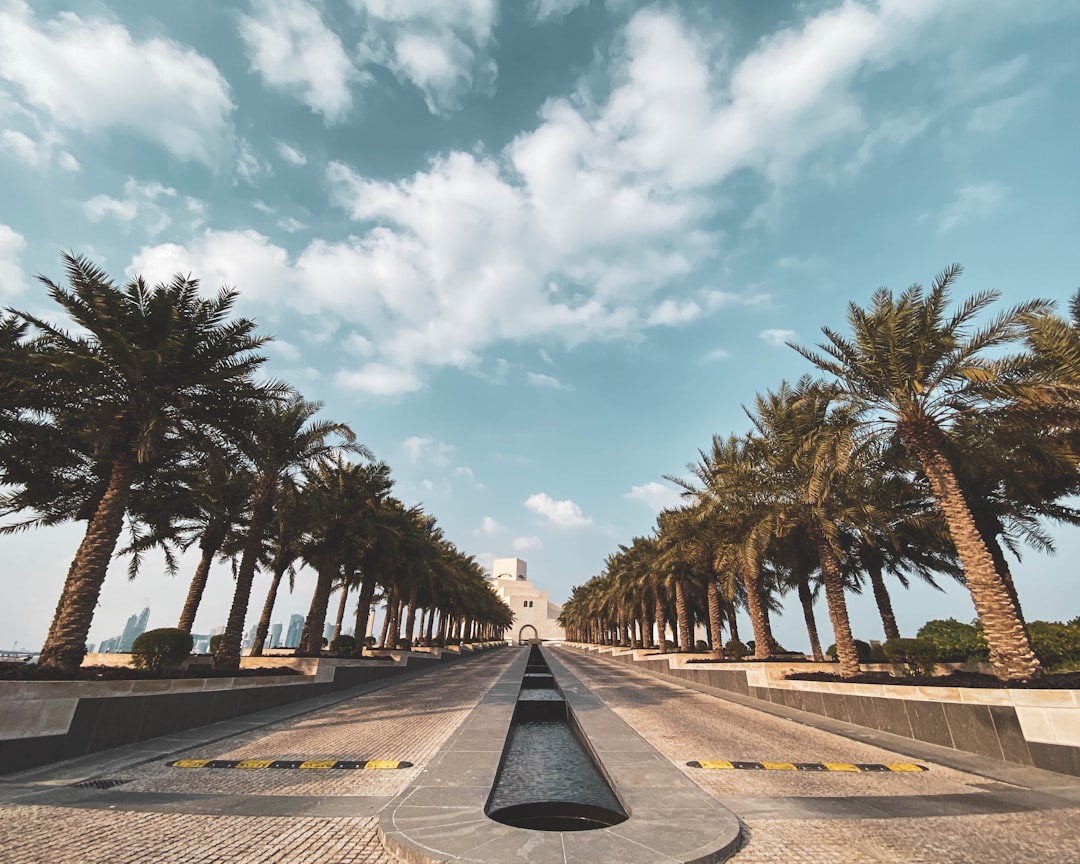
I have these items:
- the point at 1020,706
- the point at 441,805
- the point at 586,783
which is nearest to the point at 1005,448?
the point at 1020,706

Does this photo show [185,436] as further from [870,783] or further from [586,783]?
[870,783]

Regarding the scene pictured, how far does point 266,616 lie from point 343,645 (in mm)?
6604

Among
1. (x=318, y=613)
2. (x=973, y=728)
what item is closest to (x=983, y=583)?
(x=973, y=728)

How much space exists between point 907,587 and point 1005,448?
1337 cm

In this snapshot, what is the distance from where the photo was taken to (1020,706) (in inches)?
339

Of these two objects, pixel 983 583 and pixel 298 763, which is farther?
pixel 983 583

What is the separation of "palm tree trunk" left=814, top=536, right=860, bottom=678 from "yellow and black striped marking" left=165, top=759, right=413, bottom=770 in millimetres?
12816

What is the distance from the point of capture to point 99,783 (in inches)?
283

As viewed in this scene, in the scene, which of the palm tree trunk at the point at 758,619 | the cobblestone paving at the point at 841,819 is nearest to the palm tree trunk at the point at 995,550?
the palm tree trunk at the point at 758,619

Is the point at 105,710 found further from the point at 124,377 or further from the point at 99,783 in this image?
the point at 124,377

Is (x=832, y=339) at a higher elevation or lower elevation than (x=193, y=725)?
higher

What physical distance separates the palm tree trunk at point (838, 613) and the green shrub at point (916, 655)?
1.25 m

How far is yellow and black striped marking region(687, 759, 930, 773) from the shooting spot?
27.1 feet

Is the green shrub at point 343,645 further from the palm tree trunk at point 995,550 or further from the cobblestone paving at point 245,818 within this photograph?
the palm tree trunk at point 995,550
